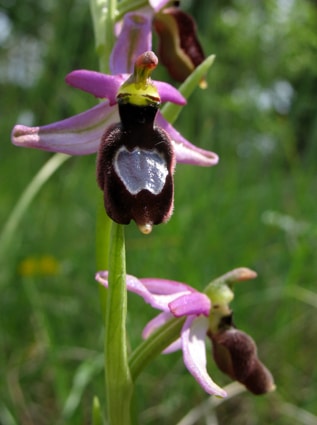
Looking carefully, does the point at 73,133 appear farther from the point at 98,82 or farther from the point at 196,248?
the point at 196,248

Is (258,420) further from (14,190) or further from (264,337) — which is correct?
(14,190)

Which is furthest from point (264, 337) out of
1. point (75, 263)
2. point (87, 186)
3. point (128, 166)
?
point (87, 186)

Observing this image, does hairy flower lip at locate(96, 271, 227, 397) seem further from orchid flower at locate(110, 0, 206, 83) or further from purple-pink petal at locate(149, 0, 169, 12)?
purple-pink petal at locate(149, 0, 169, 12)

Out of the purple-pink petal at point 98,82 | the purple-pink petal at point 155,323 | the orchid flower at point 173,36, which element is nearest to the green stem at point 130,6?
the orchid flower at point 173,36

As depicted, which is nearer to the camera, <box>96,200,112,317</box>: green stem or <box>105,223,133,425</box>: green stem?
<box>105,223,133,425</box>: green stem

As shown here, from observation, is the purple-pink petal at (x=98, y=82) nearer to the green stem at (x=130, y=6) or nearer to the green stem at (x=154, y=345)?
the green stem at (x=130, y=6)

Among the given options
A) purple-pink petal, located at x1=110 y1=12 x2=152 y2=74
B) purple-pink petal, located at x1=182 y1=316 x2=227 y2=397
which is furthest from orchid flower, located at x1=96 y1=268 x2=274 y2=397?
purple-pink petal, located at x1=110 y1=12 x2=152 y2=74

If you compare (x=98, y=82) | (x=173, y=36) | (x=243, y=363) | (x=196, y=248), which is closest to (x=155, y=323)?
(x=243, y=363)
